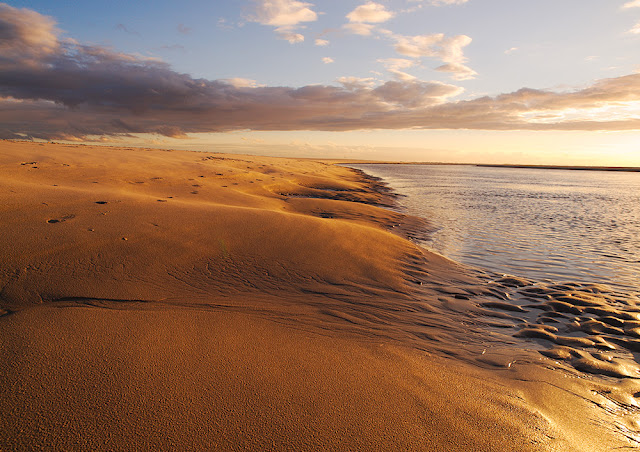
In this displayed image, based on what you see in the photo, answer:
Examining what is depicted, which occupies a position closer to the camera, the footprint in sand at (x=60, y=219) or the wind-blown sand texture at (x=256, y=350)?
the wind-blown sand texture at (x=256, y=350)

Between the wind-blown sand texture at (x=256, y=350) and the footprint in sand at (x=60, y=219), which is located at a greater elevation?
the footprint in sand at (x=60, y=219)

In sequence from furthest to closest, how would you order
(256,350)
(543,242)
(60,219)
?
(543,242), (60,219), (256,350)

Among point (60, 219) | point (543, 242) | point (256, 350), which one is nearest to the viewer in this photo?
point (256, 350)

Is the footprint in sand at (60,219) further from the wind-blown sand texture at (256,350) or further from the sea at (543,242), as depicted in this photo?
the sea at (543,242)

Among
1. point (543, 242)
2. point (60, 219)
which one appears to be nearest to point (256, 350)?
point (60, 219)

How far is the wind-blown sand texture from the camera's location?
2.51 meters

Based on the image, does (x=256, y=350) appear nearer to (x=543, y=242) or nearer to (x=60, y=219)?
(x=60, y=219)

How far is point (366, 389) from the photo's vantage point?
10.0 feet

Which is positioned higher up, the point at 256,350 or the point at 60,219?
the point at 60,219

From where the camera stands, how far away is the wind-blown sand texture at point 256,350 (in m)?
2.51

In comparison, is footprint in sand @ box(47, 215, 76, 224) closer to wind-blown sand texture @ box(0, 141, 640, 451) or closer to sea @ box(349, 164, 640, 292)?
wind-blown sand texture @ box(0, 141, 640, 451)

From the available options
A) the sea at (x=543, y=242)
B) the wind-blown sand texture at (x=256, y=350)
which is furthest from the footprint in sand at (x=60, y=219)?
the sea at (x=543, y=242)

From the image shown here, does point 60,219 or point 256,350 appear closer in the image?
point 256,350

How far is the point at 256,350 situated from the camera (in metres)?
3.53
